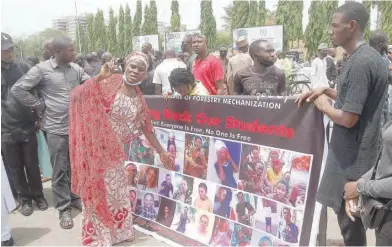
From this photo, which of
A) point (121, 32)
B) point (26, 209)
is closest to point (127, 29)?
point (121, 32)

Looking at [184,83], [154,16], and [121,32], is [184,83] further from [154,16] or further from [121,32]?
[121,32]

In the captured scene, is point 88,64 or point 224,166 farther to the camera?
point 88,64

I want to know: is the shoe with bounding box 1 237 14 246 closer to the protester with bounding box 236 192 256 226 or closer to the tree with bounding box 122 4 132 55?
A: the protester with bounding box 236 192 256 226

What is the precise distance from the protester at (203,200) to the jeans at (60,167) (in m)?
1.58

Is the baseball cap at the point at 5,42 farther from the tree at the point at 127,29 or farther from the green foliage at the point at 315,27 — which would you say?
the tree at the point at 127,29

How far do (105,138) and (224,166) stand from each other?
3.36ft

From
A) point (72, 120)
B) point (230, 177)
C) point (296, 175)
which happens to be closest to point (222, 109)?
point (230, 177)

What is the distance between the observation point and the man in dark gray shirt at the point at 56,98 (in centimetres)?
379

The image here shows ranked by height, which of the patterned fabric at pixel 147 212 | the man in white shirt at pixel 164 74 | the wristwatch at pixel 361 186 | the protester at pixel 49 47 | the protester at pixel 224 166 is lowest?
the patterned fabric at pixel 147 212

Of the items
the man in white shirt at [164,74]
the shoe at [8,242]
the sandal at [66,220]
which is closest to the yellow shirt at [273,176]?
the sandal at [66,220]

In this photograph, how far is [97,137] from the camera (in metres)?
3.15

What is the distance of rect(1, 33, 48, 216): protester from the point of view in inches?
161

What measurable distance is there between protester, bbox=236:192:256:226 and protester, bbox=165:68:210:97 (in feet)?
3.21

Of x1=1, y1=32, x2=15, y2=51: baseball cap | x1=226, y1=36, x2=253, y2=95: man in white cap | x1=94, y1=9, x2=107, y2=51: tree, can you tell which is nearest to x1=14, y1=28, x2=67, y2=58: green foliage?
x1=1, y1=32, x2=15, y2=51: baseball cap
